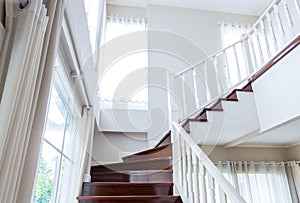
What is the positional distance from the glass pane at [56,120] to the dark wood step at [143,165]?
125 centimetres

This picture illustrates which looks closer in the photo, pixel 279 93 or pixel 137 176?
pixel 279 93

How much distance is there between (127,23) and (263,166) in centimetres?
371

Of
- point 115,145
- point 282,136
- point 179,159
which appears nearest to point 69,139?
point 179,159

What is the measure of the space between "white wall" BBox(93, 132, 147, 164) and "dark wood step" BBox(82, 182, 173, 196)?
4.24 feet

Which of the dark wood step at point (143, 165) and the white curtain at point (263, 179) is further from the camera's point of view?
the white curtain at point (263, 179)

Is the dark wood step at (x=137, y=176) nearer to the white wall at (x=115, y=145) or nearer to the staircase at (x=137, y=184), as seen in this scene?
the staircase at (x=137, y=184)

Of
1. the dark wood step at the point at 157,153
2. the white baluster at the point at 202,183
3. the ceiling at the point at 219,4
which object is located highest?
the ceiling at the point at 219,4

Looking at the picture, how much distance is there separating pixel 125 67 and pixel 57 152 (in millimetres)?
2855

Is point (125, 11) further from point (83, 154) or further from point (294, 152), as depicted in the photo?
point (294, 152)

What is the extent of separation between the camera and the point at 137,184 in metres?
2.31

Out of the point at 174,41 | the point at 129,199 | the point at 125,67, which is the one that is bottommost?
the point at 129,199

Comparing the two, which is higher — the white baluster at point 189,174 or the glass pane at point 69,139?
the glass pane at point 69,139

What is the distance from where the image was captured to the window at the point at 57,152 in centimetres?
147

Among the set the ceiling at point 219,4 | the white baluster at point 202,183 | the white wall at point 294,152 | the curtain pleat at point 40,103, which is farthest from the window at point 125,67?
the curtain pleat at point 40,103
